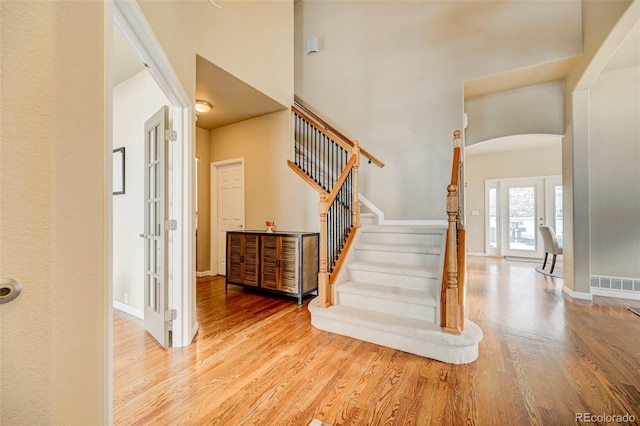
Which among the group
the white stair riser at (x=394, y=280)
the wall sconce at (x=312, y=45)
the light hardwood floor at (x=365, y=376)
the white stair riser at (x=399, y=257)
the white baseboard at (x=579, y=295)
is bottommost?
the light hardwood floor at (x=365, y=376)

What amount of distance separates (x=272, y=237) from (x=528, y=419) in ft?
9.35

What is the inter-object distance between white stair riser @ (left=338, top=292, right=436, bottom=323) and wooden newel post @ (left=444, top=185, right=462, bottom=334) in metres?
0.18

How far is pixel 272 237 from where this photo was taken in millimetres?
3568

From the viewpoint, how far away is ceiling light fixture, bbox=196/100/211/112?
3.79 meters

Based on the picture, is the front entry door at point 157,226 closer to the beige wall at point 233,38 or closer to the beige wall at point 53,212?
the beige wall at point 233,38

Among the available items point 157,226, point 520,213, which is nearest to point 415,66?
point 157,226

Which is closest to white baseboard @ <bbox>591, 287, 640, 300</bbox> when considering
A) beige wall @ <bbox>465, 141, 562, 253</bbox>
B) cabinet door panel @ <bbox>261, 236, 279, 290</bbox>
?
beige wall @ <bbox>465, 141, 562, 253</bbox>

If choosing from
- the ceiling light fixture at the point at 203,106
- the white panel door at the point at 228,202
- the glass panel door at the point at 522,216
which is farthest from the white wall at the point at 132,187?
the glass panel door at the point at 522,216

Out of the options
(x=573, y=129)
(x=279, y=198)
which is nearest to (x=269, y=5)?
(x=279, y=198)

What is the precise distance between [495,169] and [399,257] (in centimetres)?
612

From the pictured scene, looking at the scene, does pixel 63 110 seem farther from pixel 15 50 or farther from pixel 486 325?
pixel 486 325

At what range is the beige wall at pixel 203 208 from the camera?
190 inches

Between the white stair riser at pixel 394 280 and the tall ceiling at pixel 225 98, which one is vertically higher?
the tall ceiling at pixel 225 98

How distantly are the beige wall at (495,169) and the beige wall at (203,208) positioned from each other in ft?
22.3
